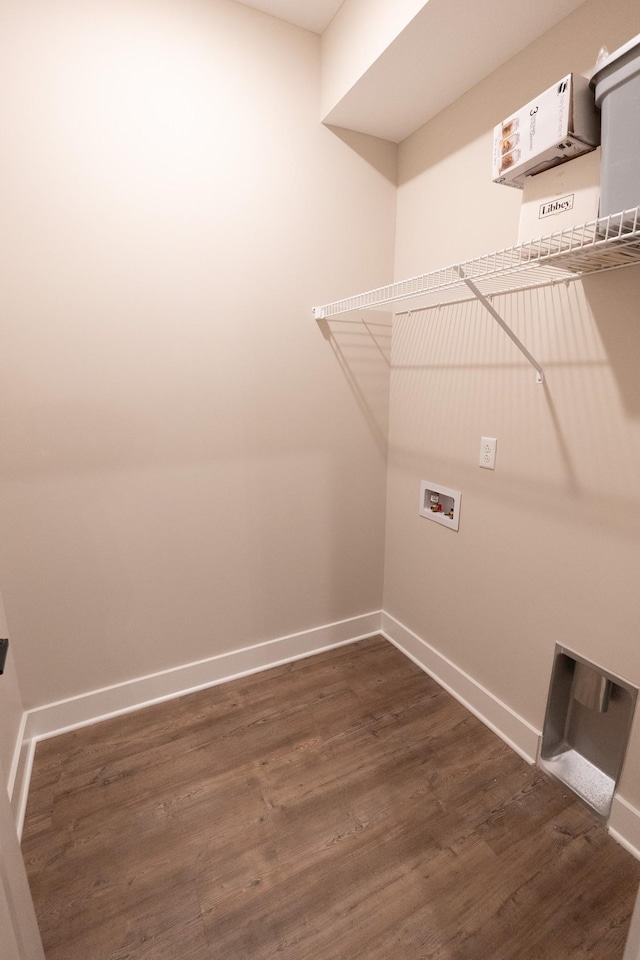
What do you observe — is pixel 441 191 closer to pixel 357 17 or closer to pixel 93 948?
pixel 357 17

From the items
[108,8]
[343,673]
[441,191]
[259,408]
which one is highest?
[108,8]

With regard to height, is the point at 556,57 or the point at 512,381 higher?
the point at 556,57

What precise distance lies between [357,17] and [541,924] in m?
2.83

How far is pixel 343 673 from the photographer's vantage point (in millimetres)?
2145

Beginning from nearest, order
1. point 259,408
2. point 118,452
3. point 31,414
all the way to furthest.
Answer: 1. point 31,414
2. point 118,452
3. point 259,408

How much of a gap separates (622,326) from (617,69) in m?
0.58

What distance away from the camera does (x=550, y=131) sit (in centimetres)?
100

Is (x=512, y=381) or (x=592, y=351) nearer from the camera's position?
(x=592, y=351)

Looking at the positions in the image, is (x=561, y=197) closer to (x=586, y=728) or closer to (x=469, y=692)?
(x=586, y=728)

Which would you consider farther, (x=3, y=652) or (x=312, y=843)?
(x=312, y=843)

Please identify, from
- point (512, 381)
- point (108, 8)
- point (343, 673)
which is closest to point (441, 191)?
point (512, 381)

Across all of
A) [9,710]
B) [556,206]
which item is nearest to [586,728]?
[556,206]

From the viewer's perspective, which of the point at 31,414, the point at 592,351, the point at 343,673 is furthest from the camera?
the point at 343,673

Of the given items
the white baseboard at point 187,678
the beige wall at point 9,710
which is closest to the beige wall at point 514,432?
the white baseboard at point 187,678
